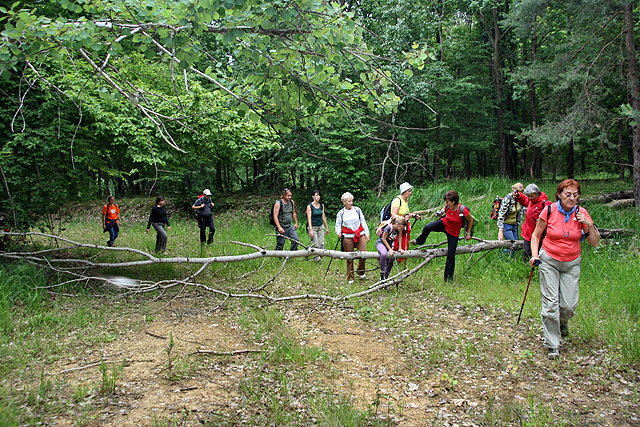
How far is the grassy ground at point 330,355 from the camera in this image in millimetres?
3730

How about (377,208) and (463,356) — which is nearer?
(463,356)

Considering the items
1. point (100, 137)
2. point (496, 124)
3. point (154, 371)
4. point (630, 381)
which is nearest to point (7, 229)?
point (100, 137)

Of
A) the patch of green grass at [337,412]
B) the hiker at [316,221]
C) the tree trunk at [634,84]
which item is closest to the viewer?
the patch of green grass at [337,412]

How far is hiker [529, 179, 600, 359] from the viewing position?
15.2 feet

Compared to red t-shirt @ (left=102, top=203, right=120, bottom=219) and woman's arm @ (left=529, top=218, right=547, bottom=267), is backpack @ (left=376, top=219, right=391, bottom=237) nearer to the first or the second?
woman's arm @ (left=529, top=218, right=547, bottom=267)

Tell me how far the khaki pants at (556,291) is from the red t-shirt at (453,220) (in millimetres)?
2435

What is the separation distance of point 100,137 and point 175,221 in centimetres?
1048

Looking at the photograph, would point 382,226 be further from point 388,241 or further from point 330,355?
point 330,355

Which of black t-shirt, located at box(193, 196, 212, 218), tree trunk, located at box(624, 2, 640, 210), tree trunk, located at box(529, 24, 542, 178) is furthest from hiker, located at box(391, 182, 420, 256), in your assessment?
tree trunk, located at box(529, 24, 542, 178)

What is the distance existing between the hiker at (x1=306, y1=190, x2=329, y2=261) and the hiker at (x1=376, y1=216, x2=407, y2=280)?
219 centimetres

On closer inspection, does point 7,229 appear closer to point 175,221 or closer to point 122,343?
point 122,343

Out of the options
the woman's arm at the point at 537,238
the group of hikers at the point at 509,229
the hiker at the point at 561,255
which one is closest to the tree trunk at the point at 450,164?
the group of hikers at the point at 509,229

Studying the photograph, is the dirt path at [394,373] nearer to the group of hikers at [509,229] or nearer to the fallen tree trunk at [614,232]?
the group of hikers at [509,229]

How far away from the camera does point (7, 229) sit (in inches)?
299
